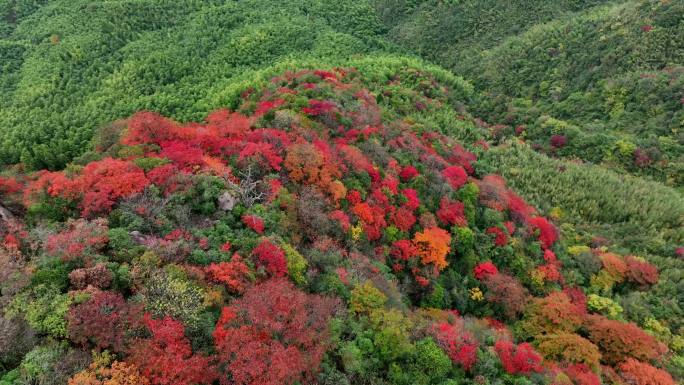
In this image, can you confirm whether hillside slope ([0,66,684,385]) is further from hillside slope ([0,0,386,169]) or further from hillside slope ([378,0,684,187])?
hillside slope ([378,0,684,187])

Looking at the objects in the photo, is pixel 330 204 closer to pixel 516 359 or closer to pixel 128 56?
pixel 516 359

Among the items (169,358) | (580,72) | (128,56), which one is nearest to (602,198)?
(580,72)

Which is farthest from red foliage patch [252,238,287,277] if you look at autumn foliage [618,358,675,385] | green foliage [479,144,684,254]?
green foliage [479,144,684,254]

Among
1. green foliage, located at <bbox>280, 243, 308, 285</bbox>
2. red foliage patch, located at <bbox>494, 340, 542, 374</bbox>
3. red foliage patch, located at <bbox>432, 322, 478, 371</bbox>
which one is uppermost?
green foliage, located at <bbox>280, 243, 308, 285</bbox>

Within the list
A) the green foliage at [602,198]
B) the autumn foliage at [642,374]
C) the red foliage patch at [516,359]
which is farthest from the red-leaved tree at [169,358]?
the green foliage at [602,198]

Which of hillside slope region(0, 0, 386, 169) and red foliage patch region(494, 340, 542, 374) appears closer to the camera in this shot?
red foliage patch region(494, 340, 542, 374)

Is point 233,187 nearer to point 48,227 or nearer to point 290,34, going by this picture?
point 48,227

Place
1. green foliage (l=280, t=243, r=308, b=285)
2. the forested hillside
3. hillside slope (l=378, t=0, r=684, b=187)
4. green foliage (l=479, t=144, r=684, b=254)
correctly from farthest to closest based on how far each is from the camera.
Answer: hillside slope (l=378, t=0, r=684, b=187) < green foliage (l=479, t=144, r=684, b=254) < green foliage (l=280, t=243, r=308, b=285) < the forested hillside

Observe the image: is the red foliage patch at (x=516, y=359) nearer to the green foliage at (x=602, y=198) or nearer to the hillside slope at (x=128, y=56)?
the green foliage at (x=602, y=198)
